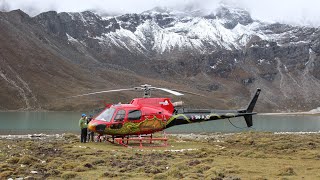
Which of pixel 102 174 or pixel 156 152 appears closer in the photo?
pixel 102 174

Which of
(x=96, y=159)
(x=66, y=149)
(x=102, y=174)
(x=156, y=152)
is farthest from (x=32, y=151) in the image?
(x=102, y=174)

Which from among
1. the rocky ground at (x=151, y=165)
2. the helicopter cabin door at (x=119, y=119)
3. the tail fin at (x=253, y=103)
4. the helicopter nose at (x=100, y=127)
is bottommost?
the rocky ground at (x=151, y=165)

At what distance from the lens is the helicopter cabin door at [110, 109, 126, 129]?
25891mm

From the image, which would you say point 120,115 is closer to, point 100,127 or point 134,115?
point 134,115

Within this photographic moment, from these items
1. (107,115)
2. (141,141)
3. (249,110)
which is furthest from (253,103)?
(107,115)

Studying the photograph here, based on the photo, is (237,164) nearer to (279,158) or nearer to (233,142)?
(279,158)

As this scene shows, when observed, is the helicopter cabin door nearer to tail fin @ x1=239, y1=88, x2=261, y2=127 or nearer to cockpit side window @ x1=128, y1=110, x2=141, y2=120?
cockpit side window @ x1=128, y1=110, x2=141, y2=120

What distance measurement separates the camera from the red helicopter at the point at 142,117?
85.0 feet

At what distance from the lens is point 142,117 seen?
2673 cm

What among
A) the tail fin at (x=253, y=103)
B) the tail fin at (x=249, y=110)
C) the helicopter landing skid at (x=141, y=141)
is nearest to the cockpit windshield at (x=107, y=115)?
the helicopter landing skid at (x=141, y=141)

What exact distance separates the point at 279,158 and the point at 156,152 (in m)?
6.42

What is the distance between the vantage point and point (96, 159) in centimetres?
1844

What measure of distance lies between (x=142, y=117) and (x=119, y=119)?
5.21 ft

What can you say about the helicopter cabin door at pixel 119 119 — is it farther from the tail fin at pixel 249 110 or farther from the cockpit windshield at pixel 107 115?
the tail fin at pixel 249 110
